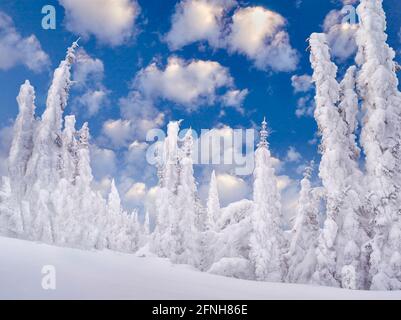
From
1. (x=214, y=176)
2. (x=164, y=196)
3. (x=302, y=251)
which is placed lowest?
(x=302, y=251)

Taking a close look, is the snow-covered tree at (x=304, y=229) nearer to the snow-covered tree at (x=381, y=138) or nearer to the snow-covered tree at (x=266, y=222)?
the snow-covered tree at (x=266, y=222)

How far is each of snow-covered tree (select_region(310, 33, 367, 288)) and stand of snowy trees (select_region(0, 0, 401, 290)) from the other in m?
0.05

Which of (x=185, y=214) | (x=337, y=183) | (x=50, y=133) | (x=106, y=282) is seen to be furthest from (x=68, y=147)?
(x=106, y=282)

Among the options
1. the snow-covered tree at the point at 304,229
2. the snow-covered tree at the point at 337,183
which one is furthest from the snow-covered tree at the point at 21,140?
the snow-covered tree at the point at 337,183

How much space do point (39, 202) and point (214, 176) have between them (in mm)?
38352

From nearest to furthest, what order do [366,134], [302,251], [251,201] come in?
1. [366,134]
2. [302,251]
3. [251,201]

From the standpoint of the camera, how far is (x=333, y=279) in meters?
19.6

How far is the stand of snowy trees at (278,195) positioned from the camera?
18.7m

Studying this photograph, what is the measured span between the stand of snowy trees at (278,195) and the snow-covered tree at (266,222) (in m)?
0.06

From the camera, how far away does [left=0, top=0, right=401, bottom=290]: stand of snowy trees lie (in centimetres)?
1867

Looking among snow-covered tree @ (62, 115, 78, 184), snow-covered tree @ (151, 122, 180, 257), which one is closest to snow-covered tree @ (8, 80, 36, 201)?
snow-covered tree @ (62, 115, 78, 184)
